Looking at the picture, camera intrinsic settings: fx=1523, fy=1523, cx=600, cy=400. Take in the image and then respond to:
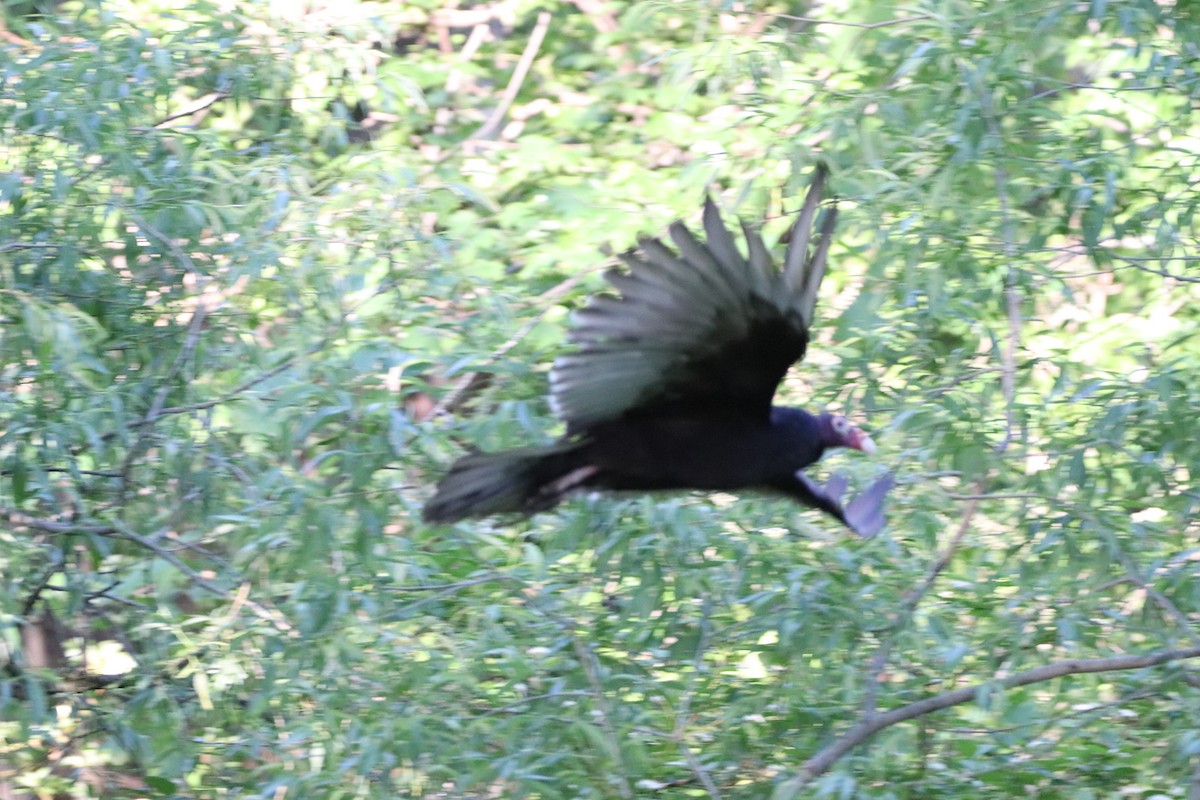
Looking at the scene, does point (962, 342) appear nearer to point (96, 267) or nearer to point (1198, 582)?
point (1198, 582)

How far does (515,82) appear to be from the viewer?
700 cm

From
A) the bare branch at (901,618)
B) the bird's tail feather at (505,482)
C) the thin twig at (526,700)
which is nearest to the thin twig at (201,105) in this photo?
the bird's tail feather at (505,482)

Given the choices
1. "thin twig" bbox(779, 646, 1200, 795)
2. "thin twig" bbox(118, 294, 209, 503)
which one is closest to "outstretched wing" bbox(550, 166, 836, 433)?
"thin twig" bbox(779, 646, 1200, 795)

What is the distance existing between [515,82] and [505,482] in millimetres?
4339

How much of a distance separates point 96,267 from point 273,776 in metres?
1.23

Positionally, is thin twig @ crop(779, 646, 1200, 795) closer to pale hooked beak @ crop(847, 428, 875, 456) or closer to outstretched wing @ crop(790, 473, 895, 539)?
outstretched wing @ crop(790, 473, 895, 539)

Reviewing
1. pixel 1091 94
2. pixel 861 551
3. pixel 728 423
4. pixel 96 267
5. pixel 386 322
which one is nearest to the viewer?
pixel 728 423

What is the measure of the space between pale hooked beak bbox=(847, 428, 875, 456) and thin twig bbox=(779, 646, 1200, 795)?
0.50m

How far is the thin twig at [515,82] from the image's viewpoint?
690 centimetres

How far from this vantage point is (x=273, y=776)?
3229 mm

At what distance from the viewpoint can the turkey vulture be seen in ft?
8.64

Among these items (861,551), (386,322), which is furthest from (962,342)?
(386,322)

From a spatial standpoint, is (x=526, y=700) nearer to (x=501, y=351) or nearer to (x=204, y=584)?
(x=501, y=351)

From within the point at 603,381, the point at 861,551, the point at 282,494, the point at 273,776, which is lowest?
the point at 273,776
